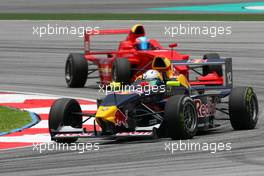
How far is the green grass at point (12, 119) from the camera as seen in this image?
15906 millimetres

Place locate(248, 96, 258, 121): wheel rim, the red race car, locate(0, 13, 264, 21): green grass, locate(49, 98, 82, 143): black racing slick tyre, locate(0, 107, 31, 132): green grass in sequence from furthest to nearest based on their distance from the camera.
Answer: locate(0, 13, 264, 21): green grass < the red race car < locate(0, 107, 31, 132): green grass < locate(248, 96, 258, 121): wheel rim < locate(49, 98, 82, 143): black racing slick tyre

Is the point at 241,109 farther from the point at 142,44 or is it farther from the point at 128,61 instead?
the point at 142,44

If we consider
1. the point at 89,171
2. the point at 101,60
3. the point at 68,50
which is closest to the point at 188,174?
the point at 89,171

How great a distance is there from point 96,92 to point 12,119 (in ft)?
14.6

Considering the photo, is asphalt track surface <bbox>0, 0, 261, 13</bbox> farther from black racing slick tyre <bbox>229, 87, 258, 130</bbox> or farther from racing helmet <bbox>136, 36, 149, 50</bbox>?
black racing slick tyre <bbox>229, 87, 258, 130</bbox>

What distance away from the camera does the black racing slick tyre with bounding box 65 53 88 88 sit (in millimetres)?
21750

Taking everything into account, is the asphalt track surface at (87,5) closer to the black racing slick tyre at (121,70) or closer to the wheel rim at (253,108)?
the black racing slick tyre at (121,70)

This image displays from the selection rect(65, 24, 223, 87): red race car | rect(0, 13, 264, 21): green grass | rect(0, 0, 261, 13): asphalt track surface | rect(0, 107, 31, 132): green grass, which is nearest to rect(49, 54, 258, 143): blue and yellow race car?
rect(0, 107, 31, 132): green grass

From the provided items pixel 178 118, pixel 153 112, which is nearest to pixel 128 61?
pixel 153 112

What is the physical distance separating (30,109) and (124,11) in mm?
29283

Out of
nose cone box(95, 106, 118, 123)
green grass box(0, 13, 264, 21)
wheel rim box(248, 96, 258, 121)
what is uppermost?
nose cone box(95, 106, 118, 123)

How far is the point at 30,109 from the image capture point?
711 inches

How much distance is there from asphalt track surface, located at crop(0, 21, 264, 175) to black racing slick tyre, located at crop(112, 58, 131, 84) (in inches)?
22.4

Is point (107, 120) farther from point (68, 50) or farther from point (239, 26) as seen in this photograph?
point (239, 26)
